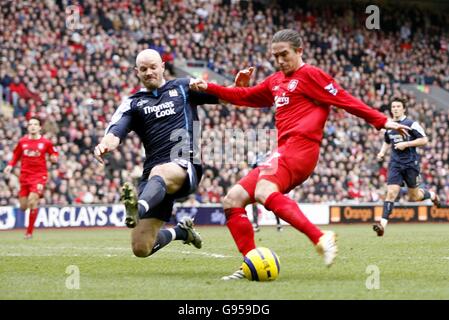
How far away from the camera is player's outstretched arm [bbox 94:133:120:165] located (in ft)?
29.0

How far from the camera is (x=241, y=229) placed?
8.84 meters

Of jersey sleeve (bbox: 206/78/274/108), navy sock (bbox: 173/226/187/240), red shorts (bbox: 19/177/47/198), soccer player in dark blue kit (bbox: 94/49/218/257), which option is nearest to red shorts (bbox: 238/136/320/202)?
jersey sleeve (bbox: 206/78/274/108)

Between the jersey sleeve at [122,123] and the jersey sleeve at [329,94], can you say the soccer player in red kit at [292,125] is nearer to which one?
the jersey sleeve at [329,94]

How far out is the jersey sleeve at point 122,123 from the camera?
9.46 m

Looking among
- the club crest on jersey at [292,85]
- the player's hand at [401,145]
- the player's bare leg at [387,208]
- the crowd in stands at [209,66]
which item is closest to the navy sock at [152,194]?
the club crest on jersey at [292,85]

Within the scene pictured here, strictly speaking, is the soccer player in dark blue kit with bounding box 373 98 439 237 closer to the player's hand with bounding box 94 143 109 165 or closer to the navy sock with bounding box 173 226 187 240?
the navy sock with bounding box 173 226 187 240

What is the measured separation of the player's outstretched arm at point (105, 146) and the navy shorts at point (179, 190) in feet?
2.20

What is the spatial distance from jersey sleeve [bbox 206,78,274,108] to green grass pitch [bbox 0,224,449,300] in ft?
6.05

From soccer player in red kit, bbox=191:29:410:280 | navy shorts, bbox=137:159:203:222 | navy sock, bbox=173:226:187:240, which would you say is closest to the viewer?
soccer player in red kit, bbox=191:29:410:280

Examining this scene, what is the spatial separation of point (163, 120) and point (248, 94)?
3.37ft

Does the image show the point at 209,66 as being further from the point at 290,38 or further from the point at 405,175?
the point at 290,38

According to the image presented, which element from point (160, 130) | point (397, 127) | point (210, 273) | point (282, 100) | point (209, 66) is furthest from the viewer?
point (209, 66)

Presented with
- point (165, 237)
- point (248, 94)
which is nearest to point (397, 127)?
point (248, 94)
